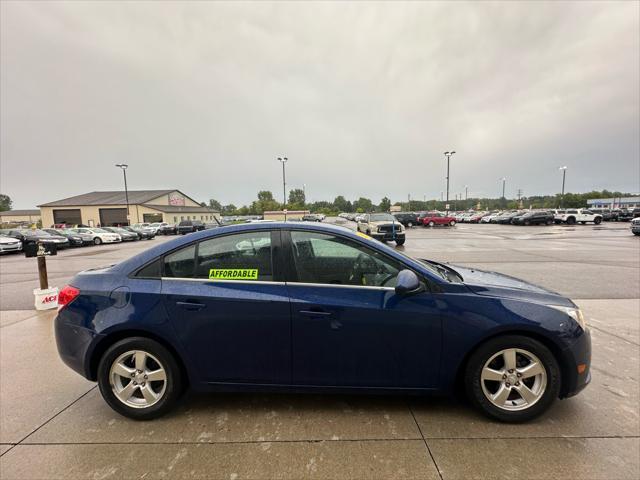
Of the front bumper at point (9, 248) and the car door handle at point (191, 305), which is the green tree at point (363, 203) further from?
the car door handle at point (191, 305)

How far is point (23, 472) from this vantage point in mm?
2094

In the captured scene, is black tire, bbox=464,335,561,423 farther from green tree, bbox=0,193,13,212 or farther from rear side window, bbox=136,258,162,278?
green tree, bbox=0,193,13,212

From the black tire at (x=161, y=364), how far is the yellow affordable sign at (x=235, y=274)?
28.9 inches

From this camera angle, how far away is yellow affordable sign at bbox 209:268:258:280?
8.52 ft

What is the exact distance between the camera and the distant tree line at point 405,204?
90.8 meters

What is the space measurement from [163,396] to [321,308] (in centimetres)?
153

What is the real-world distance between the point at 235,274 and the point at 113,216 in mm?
72449

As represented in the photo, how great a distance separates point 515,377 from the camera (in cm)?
247

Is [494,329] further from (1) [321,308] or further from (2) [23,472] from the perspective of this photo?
(2) [23,472]

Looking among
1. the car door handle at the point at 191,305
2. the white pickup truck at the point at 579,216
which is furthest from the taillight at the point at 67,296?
the white pickup truck at the point at 579,216

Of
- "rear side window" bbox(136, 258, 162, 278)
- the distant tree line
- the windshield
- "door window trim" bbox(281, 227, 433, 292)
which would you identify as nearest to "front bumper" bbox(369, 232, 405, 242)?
the windshield

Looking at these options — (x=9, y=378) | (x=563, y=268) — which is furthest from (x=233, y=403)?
(x=563, y=268)

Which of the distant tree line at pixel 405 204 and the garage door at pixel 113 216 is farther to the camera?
the distant tree line at pixel 405 204

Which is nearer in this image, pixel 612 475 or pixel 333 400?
pixel 612 475
